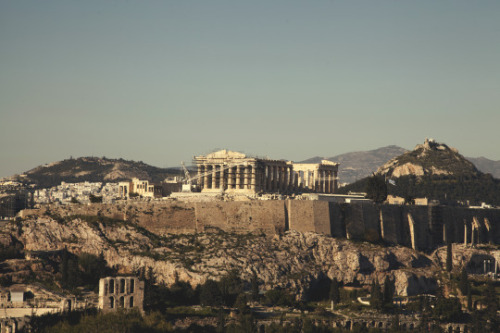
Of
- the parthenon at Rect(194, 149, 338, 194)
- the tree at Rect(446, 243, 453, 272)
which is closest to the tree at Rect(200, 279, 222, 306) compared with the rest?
the parthenon at Rect(194, 149, 338, 194)

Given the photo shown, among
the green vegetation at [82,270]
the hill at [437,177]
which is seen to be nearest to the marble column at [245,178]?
the green vegetation at [82,270]

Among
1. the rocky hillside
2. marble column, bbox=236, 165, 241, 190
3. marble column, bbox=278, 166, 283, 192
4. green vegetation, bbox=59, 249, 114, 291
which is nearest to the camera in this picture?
green vegetation, bbox=59, 249, 114, 291

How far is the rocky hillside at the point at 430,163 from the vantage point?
557 ft

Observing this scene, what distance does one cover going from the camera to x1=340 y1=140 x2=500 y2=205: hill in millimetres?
160625

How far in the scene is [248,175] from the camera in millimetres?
120000

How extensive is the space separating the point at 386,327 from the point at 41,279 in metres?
32.2

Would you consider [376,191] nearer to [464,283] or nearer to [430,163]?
[464,283]

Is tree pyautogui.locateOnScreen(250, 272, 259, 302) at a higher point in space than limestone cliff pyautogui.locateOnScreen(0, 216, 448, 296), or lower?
lower

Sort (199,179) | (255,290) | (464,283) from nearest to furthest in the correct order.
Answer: (255,290), (464,283), (199,179)

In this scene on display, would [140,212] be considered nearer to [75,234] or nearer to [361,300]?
[75,234]

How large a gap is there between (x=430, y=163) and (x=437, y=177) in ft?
19.2

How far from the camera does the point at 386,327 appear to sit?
92.3 m

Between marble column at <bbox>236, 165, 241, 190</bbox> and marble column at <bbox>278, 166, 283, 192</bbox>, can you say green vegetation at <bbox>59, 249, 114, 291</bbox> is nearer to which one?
marble column at <bbox>236, 165, 241, 190</bbox>

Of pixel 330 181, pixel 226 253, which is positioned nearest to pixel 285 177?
pixel 330 181
